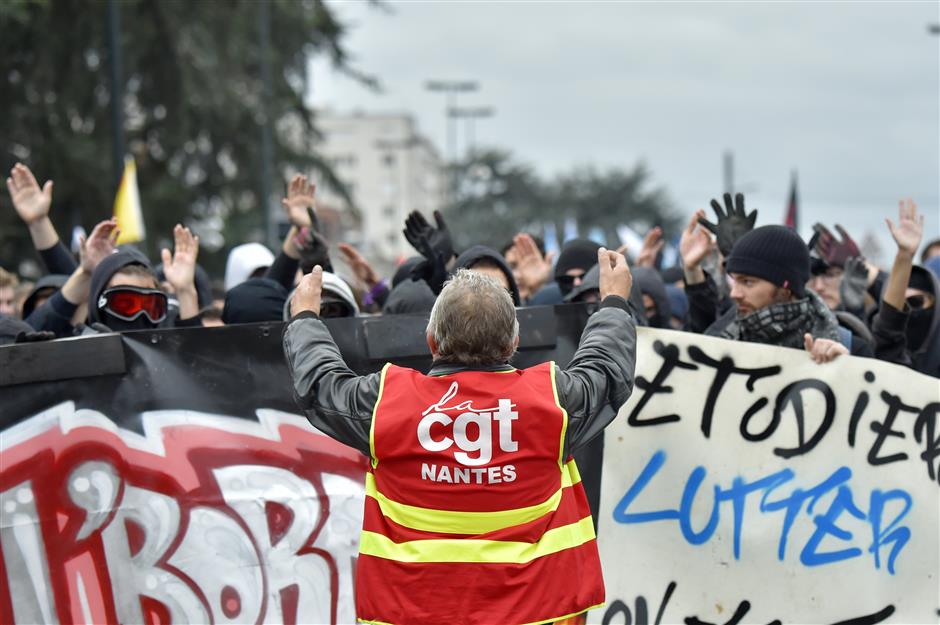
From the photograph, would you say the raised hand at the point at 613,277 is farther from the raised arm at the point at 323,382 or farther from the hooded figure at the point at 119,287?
the hooded figure at the point at 119,287

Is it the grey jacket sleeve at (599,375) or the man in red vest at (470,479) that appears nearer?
the man in red vest at (470,479)

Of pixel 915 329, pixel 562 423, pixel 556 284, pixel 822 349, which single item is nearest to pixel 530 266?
pixel 556 284

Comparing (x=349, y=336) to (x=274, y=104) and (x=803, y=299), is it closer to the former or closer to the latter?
(x=803, y=299)

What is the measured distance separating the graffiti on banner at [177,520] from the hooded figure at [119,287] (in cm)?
64

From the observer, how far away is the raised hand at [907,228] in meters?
5.00

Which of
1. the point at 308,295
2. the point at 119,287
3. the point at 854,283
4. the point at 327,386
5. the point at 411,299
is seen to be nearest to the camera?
the point at 327,386

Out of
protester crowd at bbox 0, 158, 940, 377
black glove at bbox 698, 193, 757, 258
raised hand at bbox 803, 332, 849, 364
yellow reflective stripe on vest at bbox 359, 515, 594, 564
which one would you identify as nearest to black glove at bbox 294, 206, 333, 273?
protester crowd at bbox 0, 158, 940, 377

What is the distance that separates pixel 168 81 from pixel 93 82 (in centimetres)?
99

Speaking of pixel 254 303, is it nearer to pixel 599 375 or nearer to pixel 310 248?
pixel 310 248

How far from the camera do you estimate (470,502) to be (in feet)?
10.3

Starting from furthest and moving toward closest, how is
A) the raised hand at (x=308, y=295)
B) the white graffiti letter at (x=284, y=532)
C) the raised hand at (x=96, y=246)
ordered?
the raised hand at (x=96, y=246) < the white graffiti letter at (x=284, y=532) < the raised hand at (x=308, y=295)

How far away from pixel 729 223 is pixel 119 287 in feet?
8.12

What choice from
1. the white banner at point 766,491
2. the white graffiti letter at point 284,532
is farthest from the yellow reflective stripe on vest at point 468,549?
the white banner at point 766,491

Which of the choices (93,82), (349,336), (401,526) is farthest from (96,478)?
(93,82)
